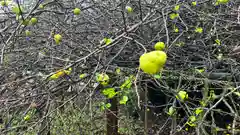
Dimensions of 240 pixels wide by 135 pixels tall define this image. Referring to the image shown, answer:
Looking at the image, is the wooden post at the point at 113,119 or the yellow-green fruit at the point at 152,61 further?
the wooden post at the point at 113,119

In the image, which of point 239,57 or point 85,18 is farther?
point 85,18

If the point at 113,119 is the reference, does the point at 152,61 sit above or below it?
above

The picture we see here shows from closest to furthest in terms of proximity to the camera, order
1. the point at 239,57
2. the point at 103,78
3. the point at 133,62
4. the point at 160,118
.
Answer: the point at 103,78 < the point at 239,57 < the point at 133,62 < the point at 160,118

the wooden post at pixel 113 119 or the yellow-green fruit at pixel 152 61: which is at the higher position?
the yellow-green fruit at pixel 152 61

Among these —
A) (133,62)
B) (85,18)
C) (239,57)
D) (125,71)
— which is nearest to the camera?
(125,71)

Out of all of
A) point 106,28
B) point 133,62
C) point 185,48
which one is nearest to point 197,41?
point 185,48

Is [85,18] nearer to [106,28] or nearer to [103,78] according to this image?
[106,28]

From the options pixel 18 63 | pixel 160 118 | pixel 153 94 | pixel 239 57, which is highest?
pixel 18 63

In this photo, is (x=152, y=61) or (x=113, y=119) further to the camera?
(x=113, y=119)

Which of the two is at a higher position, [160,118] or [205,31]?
[205,31]

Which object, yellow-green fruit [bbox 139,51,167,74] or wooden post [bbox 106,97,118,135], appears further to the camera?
wooden post [bbox 106,97,118,135]

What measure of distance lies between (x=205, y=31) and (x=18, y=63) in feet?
4.94

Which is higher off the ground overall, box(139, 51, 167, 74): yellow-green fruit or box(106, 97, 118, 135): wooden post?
box(139, 51, 167, 74): yellow-green fruit

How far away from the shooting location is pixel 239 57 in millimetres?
1929
